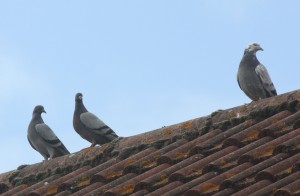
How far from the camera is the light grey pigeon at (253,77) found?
1139cm

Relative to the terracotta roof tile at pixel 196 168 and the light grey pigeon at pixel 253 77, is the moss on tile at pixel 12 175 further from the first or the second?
the light grey pigeon at pixel 253 77

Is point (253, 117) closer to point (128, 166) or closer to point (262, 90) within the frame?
point (128, 166)

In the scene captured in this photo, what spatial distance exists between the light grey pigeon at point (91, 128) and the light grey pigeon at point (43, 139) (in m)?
0.35

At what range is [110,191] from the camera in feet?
21.7

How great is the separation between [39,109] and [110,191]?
7.01 metres

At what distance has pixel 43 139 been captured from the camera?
1266 cm

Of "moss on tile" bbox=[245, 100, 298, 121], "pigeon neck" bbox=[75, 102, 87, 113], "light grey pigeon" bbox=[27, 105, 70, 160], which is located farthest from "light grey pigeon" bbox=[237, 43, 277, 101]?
"moss on tile" bbox=[245, 100, 298, 121]

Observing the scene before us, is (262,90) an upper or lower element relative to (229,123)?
upper

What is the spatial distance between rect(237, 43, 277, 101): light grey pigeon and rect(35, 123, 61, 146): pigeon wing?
2605mm

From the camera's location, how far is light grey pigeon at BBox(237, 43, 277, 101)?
11391 millimetres

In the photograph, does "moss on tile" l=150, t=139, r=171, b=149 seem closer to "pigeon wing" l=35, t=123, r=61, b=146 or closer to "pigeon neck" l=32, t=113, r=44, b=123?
"pigeon wing" l=35, t=123, r=61, b=146

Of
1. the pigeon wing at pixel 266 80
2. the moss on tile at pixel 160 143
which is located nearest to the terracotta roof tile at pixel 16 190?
the moss on tile at pixel 160 143

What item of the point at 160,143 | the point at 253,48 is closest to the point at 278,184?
the point at 160,143

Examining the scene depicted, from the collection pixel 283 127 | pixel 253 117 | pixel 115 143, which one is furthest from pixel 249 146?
pixel 115 143
